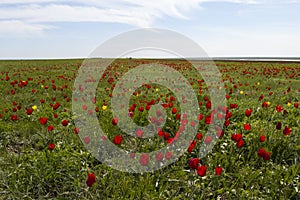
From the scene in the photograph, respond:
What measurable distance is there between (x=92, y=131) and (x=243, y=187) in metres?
2.33

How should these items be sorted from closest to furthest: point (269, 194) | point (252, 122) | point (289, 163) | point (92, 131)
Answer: point (269, 194)
point (289, 163)
point (92, 131)
point (252, 122)

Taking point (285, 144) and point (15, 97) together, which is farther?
point (15, 97)

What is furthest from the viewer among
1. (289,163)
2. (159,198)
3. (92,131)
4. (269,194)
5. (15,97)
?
(15,97)

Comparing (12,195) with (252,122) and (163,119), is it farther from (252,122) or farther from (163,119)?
(252,122)

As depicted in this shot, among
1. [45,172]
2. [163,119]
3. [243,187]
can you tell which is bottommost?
[243,187]

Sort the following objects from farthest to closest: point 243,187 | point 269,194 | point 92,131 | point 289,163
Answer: point 92,131, point 289,163, point 243,187, point 269,194

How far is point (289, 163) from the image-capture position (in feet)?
13.0

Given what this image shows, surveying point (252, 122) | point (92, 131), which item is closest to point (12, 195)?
point (92, 131)

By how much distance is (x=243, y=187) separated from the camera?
350 centimetres

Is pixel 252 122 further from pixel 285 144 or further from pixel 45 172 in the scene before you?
pixel 45 172

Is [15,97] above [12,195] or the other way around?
above

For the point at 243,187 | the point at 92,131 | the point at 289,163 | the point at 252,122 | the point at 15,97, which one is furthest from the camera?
the point at 15,97

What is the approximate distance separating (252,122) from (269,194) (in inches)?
76.4

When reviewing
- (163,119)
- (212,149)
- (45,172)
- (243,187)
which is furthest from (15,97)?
(243,187)
